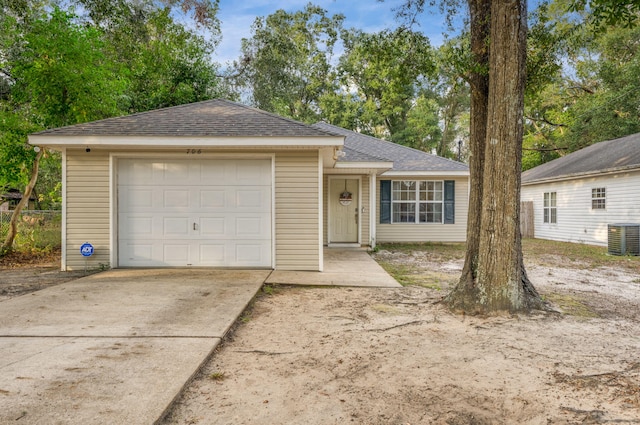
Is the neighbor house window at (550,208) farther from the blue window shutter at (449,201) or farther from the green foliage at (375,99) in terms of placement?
the green foliage at (375,99)

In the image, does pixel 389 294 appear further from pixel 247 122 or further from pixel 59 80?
pixel 59 80

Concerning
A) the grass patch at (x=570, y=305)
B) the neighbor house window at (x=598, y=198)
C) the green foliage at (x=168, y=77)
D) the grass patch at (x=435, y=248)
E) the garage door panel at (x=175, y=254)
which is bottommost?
the grass patch at (x=570, y=305)

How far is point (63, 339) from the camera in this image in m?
3.74

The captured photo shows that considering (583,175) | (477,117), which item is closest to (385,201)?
(583,175)

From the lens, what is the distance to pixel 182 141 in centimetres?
699

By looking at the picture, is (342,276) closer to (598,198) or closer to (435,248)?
(435,248)

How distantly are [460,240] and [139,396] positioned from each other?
499 inches

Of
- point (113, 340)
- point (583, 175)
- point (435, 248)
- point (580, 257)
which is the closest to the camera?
point (113, 340)

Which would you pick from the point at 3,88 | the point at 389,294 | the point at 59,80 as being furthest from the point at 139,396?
the point at 3,88

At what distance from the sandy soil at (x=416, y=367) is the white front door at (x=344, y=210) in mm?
6742

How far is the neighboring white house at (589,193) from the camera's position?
12.5 metres

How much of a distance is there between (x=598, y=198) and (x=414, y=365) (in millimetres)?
13640

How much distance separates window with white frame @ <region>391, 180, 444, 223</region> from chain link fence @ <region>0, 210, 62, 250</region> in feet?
33.6

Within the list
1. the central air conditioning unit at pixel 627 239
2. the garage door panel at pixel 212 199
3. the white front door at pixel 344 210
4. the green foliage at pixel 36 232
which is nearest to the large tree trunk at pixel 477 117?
the garage door panel at pixel 212 199
